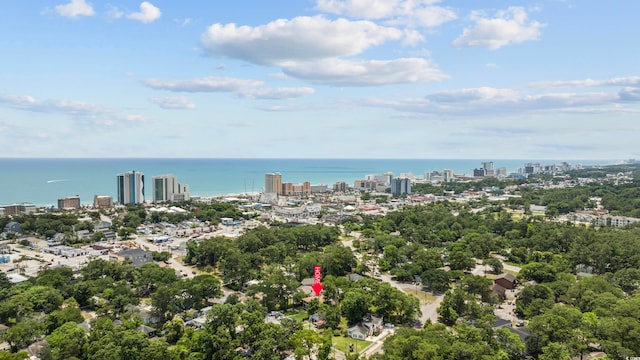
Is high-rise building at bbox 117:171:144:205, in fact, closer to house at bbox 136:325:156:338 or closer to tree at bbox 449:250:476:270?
house at bbox 136:325:156:338

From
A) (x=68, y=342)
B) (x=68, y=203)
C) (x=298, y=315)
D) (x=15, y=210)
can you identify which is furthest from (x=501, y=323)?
(x=68, y=203)

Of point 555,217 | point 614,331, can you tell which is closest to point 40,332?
point 614,331

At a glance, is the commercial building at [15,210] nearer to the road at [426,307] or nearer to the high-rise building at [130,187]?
the high-rise building at [130,187]

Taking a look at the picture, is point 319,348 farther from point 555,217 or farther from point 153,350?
point 555,217

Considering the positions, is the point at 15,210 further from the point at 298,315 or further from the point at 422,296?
the point at 422,296

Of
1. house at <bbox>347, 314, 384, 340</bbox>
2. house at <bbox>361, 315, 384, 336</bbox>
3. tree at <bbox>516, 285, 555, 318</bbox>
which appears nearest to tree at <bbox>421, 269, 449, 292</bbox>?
tree at <bbox>516, 285, 555, 318</bbox>
